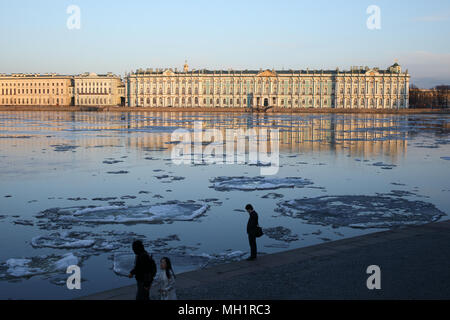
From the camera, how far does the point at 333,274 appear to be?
23.2 ft

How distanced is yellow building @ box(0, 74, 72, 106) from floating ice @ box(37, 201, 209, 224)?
125m

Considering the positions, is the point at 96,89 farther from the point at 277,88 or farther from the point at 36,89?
the point at 277,88

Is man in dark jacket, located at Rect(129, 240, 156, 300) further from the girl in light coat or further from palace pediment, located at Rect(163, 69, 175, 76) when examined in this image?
palace pediment, located at Rect(163, 69, 175, 76)

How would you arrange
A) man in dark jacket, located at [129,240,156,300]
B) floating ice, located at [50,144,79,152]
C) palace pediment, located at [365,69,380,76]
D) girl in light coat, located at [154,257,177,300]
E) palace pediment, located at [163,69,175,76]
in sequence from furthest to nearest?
palace pediment, located at [163,69,175,76], palace pediment, located at [365,69,380,76], floating ice, located at [50,144,79,152], man in dark jacket, located at [129,240,156,300], girl in light coat, located at [154,257,177,300]

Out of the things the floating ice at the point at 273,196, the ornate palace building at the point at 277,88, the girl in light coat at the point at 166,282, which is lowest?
the floating ice at the point at 273,196

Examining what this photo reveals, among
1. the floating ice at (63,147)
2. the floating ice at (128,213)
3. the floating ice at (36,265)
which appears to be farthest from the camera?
the floating ice at (63,147)

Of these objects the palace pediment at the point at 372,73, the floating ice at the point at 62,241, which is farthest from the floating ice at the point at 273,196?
the palace pediment at the point at 372,73

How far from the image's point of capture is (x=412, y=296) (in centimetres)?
620

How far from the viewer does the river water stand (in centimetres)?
844

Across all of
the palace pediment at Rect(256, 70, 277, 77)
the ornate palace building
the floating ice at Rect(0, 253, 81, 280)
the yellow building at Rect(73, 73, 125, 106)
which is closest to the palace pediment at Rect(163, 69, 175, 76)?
the ornate palace building

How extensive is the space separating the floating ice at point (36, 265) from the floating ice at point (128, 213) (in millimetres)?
2361

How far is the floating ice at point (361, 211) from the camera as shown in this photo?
11.0 metres

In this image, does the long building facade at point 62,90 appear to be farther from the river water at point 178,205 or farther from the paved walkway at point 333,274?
the paved walkway at point 333,274

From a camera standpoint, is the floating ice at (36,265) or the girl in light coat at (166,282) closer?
the girl in light coat at (166,282)
